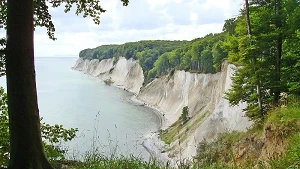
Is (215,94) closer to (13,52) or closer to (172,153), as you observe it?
(172,153)

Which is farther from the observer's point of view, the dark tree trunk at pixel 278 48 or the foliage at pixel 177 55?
the foliage at pixel 177 55

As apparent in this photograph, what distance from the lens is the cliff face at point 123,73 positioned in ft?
360

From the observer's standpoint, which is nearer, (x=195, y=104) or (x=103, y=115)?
(x=195, y=104)

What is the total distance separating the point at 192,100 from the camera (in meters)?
57.8

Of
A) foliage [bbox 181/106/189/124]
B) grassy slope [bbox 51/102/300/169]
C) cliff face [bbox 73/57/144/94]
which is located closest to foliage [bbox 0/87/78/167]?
grassy slope [bbox 51/102/300/169]

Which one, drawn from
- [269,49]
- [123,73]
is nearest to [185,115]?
[269,49]

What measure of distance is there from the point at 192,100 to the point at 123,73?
68.9m

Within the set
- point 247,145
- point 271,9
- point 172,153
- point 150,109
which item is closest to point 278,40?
point 271,9

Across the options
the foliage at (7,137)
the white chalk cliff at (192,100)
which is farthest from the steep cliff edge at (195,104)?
the foliage at (7,137)

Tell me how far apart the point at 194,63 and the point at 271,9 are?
58.7 m

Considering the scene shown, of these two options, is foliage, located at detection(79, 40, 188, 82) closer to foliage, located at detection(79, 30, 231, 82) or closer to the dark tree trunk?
foliage, located at detection(79, 30, 231, 82)

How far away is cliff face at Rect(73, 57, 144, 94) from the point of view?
360ft

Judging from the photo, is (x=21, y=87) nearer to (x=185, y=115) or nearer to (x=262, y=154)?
(x=262, y=154)

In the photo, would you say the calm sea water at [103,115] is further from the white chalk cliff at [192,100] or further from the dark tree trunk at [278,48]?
the dark tree trunk at [278,48]
